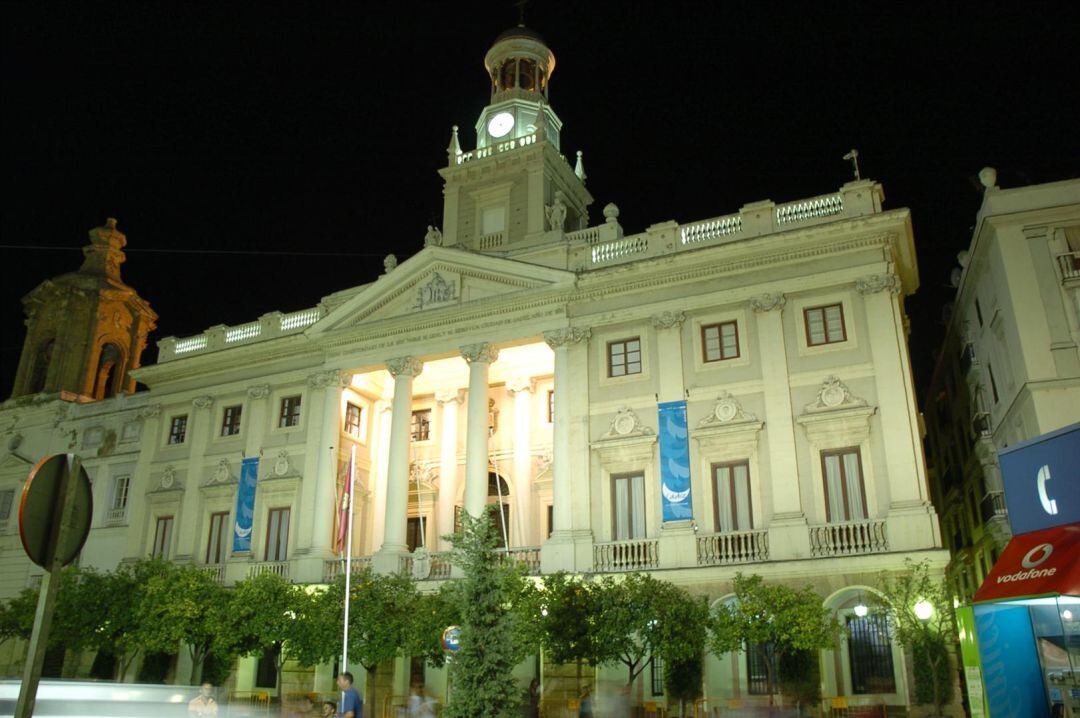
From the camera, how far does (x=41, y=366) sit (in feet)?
152

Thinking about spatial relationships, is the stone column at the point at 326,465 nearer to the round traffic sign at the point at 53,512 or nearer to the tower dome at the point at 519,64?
the tower dome at the point at 519,64

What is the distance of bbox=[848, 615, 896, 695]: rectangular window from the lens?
22547 mm

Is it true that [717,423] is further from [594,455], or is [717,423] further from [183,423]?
[183,423]

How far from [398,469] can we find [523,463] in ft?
15.1

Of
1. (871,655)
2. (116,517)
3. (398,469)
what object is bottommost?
(871,655)

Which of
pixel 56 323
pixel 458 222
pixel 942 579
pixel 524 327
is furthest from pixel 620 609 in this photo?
pixel 56 323

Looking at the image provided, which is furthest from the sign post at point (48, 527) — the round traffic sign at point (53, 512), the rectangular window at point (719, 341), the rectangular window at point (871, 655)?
the rectangular window at point (719, 341)

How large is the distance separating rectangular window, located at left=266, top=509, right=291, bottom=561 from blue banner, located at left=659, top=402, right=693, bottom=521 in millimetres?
14397

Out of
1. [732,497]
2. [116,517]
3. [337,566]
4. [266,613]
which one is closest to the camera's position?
[732,497]

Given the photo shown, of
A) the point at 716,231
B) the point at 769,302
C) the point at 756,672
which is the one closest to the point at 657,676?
the point at 756,672

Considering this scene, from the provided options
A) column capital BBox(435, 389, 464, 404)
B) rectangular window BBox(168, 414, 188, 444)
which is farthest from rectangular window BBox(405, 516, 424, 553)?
rectangular window BBox(168, 414, 188, 444)

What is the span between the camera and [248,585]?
27.2 m

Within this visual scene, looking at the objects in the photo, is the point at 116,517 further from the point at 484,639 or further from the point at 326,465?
the point at 484,639

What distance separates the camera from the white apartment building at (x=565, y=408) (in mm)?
24766
